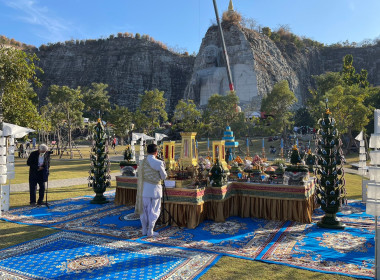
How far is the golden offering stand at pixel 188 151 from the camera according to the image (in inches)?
307

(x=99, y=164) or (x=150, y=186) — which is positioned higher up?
(x=99, y=164)

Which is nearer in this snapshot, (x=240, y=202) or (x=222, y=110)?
(x=240, y=202)

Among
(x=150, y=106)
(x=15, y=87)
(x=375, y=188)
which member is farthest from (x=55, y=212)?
(x=150, y=106)

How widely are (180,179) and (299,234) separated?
2701 mm

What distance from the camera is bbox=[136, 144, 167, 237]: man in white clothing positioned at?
550cm

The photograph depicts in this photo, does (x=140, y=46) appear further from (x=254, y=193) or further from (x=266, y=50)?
(x=254, y=193)

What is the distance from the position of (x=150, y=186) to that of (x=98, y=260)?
5.11ft

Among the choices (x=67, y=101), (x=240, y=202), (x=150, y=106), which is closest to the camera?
(x=240, y=202)

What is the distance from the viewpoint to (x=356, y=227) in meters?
6.18

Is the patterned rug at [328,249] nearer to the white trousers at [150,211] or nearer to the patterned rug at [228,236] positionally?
the patterned rug at [228,236]

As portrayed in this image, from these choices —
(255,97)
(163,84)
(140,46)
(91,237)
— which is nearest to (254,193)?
(91,237)

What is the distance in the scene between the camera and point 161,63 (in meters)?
64.2

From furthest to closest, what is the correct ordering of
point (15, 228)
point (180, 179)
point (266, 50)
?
point (266, 50) → point (180, 179) → point (15, 228)

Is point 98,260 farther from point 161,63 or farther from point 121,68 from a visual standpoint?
point 121,68
